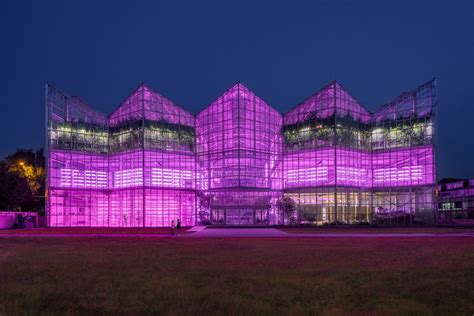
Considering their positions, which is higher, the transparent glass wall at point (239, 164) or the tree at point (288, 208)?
the transparent glass wall at point (239, 164)

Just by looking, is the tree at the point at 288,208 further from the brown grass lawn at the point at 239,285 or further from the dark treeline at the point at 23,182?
the brown grass lawn at the point at 239,285

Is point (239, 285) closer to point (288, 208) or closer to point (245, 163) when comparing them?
point (245, 163)

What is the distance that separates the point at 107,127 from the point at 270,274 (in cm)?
7020

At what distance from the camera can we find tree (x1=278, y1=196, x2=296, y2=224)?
74.4 meters

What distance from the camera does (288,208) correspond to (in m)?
74.3

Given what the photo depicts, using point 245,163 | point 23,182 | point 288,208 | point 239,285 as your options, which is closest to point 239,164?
point 245,163

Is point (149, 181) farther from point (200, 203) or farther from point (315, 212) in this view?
point (315, 212)

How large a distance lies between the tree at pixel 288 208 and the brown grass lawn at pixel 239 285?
54.0 metres

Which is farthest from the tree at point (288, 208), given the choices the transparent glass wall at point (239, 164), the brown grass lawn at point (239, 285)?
the brown grass lawn at point (239, 285)

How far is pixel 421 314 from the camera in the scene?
9609mm

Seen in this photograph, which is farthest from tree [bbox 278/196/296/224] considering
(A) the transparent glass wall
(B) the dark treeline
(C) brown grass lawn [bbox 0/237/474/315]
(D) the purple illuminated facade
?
(C) brown grass lawn [bbox 0/237/474/315]

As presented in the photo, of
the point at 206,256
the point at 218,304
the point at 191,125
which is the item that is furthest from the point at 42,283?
the point at 191,125

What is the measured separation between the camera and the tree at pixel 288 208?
244 ft

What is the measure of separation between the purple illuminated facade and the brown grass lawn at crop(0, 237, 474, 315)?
5340 cm
